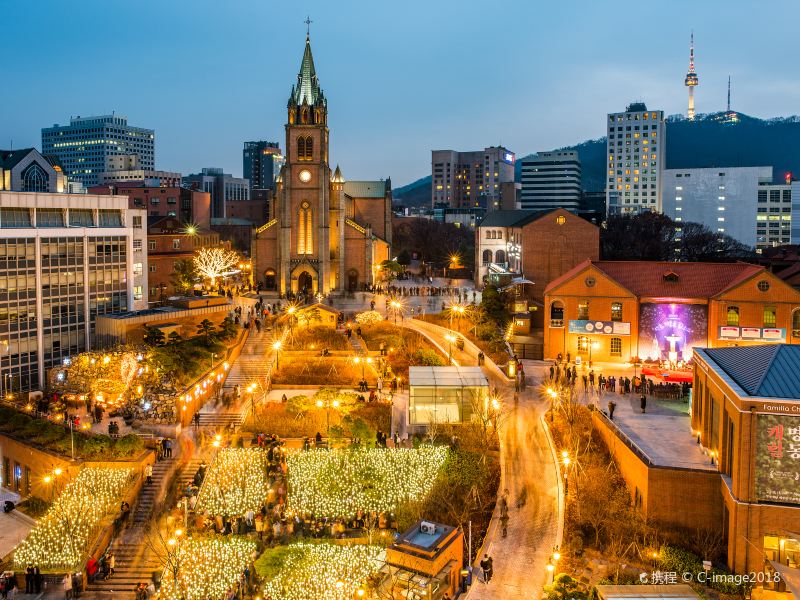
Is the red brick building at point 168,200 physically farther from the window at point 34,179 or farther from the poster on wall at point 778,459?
the poster on wall at point 778,459

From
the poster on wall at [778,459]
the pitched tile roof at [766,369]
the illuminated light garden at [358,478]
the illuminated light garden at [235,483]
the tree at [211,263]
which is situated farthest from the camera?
the tree at [211,263]

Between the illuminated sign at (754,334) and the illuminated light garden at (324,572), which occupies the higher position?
the illuminated sign at (754,334)

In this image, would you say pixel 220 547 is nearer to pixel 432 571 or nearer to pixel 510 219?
pixel 432 571

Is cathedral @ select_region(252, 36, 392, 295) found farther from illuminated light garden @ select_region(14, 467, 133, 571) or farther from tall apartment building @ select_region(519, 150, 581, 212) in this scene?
tall apartment building @ select_region(519, 150, 581, 212)

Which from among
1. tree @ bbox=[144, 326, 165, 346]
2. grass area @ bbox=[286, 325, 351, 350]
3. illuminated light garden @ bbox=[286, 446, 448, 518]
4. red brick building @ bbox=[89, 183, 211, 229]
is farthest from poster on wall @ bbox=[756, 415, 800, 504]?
red brick building @ bbox=[89, 183, 211, 229]

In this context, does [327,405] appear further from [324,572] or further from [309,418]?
[324,572]

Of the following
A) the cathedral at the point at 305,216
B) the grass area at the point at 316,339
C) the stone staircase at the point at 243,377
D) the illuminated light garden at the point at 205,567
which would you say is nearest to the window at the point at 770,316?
the grass area at the point at 316,339

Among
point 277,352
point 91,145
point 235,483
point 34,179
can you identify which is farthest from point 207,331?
point 91,145
